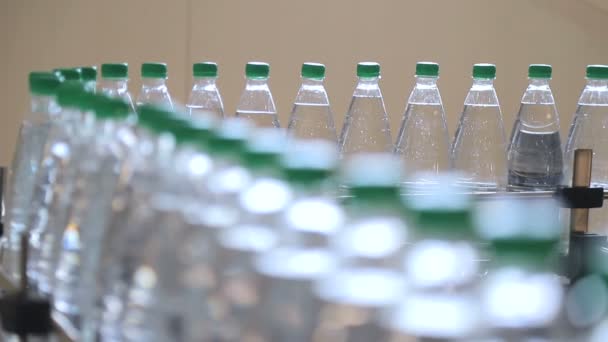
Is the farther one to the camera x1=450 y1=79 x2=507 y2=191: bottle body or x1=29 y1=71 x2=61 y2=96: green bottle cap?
x1=450 y1=79 x2=507 y2=191: bottle body

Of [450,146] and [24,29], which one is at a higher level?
[24,29]

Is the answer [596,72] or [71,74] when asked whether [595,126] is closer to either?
[596,72]

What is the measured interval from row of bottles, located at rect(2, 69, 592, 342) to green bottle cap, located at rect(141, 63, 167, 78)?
698 mm

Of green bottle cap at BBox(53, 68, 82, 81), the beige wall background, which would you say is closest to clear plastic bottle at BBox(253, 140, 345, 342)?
green bottle cap at BBox(53, 68, 82, 81)

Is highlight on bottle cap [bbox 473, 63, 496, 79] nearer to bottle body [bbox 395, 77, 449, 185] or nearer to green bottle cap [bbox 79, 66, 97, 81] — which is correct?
bottle body [bbox 395, 77, 449, 185]

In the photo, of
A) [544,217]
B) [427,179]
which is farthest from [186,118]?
[427,179]

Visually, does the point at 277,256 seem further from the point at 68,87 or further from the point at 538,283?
the point at 68,87

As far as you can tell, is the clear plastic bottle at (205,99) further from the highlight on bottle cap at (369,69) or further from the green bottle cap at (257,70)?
the highlight on bottle cap at (369,69)

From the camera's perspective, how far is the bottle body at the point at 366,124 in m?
2.02

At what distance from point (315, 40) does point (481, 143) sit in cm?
169

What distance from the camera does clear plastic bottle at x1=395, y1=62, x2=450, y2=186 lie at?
1.96m

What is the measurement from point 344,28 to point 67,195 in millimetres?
2670

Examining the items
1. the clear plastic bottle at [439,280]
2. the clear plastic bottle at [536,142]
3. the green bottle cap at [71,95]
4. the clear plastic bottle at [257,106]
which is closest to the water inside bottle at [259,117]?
the clear plastic bottle at [257,106]

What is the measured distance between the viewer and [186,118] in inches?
34.9
